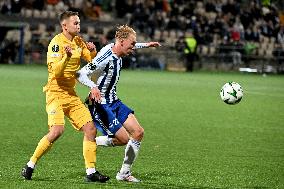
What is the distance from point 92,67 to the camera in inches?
361

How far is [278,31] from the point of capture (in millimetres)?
43688

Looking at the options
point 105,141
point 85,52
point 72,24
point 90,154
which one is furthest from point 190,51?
point 90,154

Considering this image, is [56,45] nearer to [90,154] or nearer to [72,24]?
[72,24]

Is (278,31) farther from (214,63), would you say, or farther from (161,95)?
(161,95)

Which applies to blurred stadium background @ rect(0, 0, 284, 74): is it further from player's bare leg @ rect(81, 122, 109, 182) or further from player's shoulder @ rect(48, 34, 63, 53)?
player's bare leg @ rect(81, 122, 109, 182)

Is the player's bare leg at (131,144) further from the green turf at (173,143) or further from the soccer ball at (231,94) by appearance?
the soccer ball at (231,94)

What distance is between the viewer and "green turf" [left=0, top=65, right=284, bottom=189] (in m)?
9.52

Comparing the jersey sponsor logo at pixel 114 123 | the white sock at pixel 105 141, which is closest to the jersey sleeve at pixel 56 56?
the jersey sponsor logo at pixel 114 123

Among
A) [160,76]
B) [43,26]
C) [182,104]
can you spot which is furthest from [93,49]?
[43,26]

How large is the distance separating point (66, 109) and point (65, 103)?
70 mm

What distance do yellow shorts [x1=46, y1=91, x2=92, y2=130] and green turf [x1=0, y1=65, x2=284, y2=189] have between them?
2.17ft

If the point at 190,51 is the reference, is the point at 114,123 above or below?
above

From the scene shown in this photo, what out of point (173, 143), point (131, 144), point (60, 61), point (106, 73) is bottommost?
point (173, 143)

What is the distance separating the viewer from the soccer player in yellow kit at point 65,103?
29.6ft
